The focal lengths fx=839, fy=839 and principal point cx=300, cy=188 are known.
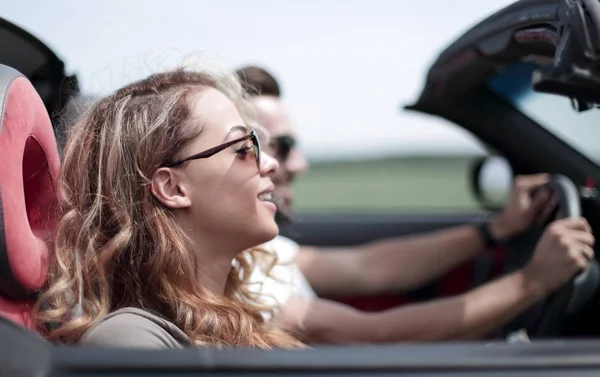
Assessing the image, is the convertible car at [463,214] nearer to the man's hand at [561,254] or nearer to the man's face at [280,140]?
the man's hand at [561,254]

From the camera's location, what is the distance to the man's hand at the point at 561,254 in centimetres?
218

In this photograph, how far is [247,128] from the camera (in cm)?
190

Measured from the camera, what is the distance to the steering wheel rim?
7.27ft

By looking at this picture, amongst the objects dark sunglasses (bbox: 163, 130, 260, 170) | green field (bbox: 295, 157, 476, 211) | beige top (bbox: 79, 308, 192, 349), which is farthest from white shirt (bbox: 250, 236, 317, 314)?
green field (bbox: 295, 157, 476, 211)

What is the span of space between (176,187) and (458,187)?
13612mm

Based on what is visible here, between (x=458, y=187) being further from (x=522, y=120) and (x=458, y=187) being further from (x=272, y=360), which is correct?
(x=272, y=360)

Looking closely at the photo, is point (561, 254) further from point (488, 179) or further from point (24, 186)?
point (24, 186)

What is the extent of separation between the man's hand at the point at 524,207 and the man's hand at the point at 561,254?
0.29 m

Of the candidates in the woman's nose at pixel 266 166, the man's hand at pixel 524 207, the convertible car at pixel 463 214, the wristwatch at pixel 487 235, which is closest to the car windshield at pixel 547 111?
the convertible car at pixel 463 214

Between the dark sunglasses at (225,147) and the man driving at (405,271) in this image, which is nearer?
the dark sunglasses at (225,147)

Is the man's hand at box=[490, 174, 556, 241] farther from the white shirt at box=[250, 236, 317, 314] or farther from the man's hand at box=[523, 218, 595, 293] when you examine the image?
the white shirt at box=[250, 236, 317, 314]

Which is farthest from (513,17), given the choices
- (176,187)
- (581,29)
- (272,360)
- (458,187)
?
(458,187)

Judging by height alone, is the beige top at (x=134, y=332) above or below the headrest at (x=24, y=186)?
below

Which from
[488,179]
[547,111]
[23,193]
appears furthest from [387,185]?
[23,193]
